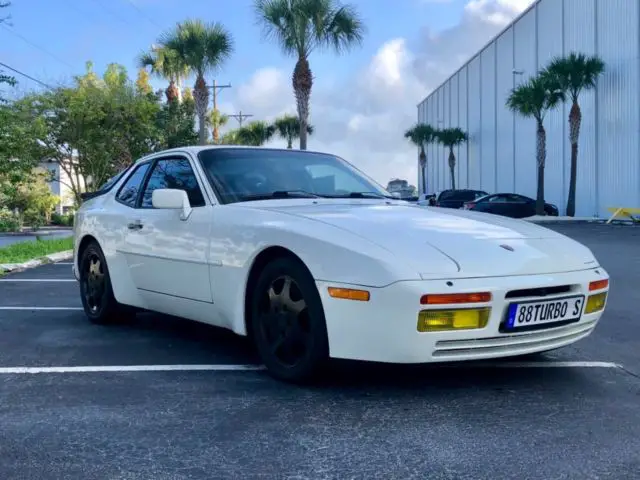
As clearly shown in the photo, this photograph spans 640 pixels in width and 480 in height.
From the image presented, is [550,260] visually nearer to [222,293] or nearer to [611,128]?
[222,293]

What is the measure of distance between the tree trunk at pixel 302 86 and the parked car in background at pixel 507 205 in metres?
7.84

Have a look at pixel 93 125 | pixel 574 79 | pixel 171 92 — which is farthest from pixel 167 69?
pixel 574 79

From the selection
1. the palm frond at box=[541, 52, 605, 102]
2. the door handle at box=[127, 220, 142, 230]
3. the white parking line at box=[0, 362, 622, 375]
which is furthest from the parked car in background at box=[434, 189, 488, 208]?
the white parking line at box=[0, 362, 622, 375]

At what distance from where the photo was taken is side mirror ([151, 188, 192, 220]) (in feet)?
15.9

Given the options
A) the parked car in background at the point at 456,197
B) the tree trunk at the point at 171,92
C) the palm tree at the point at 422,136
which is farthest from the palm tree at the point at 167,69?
the palm tree at the point at 422,136

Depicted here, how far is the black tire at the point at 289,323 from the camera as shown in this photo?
388 cm

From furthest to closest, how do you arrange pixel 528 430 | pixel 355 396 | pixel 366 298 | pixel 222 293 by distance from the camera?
pixel 222 293
pixel 355 396
pixel 366 298
pixel 528 430

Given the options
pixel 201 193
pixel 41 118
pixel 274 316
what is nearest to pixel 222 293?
pixel 274 316

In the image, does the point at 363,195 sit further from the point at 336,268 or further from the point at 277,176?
the point at 336,268

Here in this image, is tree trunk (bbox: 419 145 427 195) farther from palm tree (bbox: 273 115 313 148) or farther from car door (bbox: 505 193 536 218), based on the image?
car door (bbox: 505 193 536 218)

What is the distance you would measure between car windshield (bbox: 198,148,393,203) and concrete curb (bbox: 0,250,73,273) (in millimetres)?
7050

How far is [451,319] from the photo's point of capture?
3586 millimetres

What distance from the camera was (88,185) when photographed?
28078mm

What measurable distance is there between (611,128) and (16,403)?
100ft
